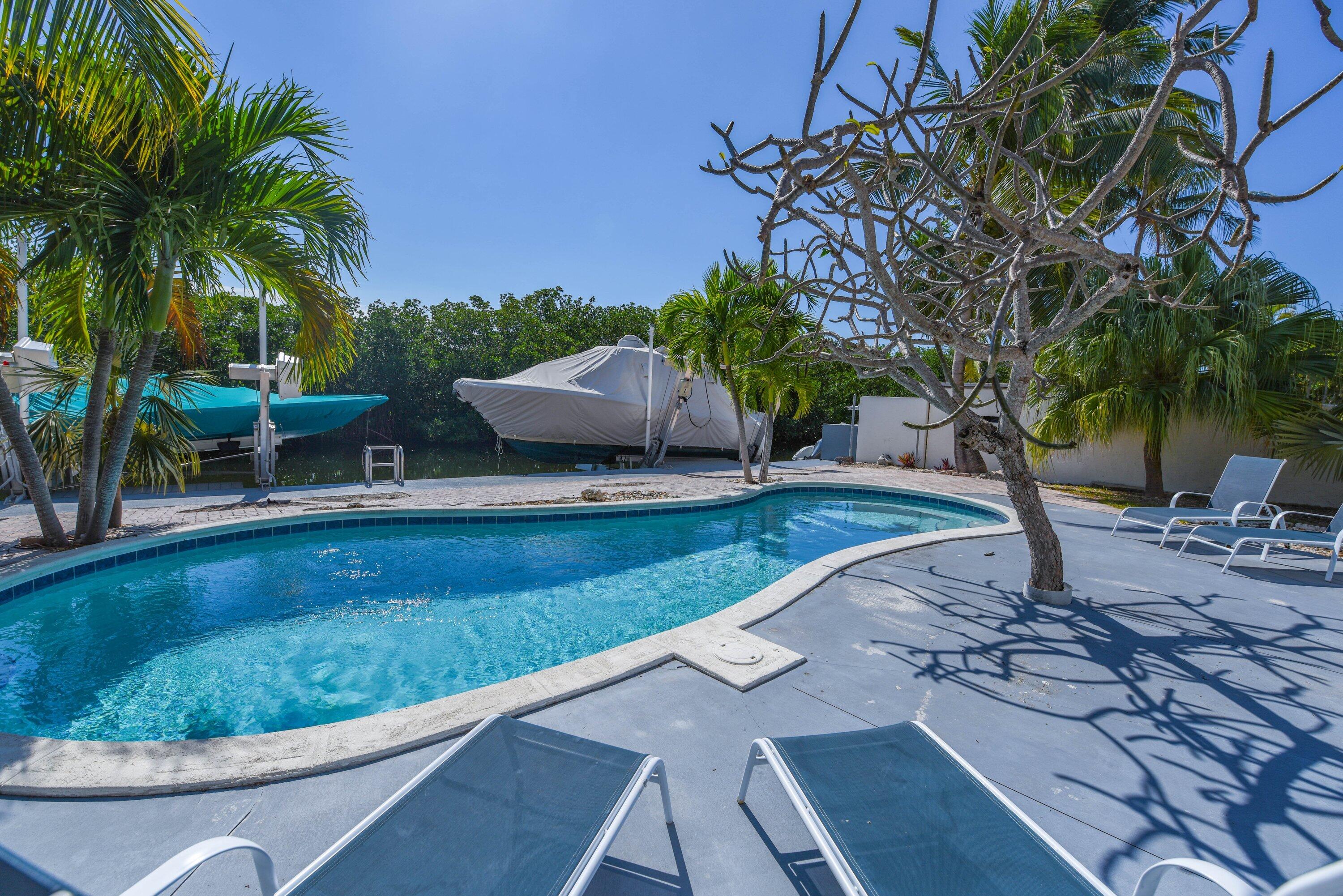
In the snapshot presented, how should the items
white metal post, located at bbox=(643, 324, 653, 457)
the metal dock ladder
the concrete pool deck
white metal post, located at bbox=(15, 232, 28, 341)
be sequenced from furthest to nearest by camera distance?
white metal post, located at bbox=(643, 324, 653, 457) < the metal dock ladder < white metal post, located at bbox=(15, 232, 28, 341) < the concrete pool deck

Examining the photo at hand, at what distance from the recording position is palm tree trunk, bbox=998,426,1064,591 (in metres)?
4.10

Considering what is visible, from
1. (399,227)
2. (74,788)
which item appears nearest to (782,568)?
(74,788)

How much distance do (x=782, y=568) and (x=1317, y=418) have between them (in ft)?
27.4

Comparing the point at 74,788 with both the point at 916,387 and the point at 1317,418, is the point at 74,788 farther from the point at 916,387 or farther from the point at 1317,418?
the point at 1317,418

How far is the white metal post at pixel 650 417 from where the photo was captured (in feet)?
46.3

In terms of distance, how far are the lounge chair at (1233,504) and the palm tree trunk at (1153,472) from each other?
12.2ft

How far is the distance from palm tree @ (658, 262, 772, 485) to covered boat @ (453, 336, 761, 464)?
9.28 feet

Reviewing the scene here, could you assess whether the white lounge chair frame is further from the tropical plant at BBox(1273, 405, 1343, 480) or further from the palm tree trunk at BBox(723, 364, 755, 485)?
the palm tree trunk at BBox(723, 364, 755, 485)

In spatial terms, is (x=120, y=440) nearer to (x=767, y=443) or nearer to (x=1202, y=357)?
(x=767, y=443)

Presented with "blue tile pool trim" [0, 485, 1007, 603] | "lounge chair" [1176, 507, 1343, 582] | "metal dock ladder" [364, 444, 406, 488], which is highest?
"metal dock ladder" [364, 444, 406, 488]

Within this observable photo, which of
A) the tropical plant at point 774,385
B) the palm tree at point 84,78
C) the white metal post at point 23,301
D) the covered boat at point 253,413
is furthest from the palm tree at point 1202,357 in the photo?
the covered boat at point 253,413

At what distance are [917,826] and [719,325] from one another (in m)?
10.0

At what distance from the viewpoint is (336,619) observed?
15.0ft

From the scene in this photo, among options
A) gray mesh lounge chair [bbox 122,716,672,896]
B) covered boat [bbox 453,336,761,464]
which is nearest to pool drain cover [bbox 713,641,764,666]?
gray mesh lounge chair [bbox 122,716,672,896]
